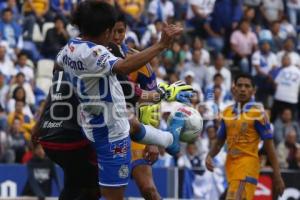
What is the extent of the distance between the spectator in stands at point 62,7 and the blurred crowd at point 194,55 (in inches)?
0.9

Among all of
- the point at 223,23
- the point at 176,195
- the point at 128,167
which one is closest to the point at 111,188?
the point at 128,167

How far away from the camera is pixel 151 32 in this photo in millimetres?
23297

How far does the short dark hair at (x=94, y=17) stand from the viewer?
9.66 m

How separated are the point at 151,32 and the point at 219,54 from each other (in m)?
1.78

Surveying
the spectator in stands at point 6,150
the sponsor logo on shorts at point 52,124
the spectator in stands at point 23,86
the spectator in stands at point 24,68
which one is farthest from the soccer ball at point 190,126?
the spectator in stands at point 24,68

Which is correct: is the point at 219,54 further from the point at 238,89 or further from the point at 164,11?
the point at 238,89

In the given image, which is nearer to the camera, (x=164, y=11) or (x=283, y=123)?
(x=283, y=123)

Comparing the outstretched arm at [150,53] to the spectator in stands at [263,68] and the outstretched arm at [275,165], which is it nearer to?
the outstretched arm at [275,165]

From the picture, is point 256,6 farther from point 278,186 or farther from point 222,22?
point 278,186

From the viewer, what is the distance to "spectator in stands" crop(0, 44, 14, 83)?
20.6 metres

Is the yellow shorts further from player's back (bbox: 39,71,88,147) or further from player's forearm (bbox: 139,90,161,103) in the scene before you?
player's back (bbox: 39,71,88,147)

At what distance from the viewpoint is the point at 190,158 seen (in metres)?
19.0

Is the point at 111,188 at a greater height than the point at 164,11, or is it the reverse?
the point at 164,11

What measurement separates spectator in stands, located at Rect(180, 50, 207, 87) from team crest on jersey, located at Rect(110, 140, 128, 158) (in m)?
12.6
